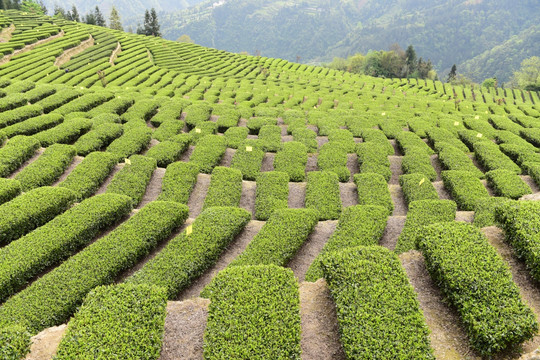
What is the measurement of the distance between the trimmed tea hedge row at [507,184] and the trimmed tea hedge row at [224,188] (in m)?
9.12

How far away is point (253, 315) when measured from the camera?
5.16 m

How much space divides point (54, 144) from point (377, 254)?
12.5m

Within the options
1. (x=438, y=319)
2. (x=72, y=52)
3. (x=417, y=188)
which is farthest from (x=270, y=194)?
(x=72, y=52)

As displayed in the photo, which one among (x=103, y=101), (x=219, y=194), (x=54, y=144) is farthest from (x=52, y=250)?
(x=103, y=101)

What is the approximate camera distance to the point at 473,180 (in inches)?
442

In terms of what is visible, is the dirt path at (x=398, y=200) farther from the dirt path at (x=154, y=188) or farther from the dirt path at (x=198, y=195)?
the dirt path at (x=154, y=188)

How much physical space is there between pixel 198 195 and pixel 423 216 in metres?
7.31

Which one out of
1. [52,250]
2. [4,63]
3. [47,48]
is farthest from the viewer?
[47,48]

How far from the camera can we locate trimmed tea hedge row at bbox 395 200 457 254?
27.2 ft

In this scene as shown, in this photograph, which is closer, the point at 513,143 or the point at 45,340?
the point at 45,340

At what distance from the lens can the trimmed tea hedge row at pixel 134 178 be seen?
1030 centimetres

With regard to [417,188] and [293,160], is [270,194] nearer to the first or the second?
[293,160]

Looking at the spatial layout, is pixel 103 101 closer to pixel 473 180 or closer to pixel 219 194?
pixel 219 194

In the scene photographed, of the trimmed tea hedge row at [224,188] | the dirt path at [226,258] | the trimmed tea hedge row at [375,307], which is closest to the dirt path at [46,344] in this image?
the dirt path at [226,258]
